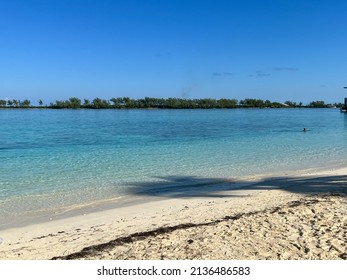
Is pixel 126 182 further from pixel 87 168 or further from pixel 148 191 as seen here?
pixel 87 168

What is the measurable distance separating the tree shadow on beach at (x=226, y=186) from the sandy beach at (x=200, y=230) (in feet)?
0.90

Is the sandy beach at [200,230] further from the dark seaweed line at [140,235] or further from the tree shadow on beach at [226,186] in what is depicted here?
the tree shadow on beach at [226,186]

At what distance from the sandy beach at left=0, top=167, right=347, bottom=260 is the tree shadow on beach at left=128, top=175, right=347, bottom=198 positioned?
0.28 metres

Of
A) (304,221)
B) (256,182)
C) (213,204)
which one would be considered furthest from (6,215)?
(256,182)

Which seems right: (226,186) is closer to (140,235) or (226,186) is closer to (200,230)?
(200,230)

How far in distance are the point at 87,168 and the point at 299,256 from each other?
45.3 feet

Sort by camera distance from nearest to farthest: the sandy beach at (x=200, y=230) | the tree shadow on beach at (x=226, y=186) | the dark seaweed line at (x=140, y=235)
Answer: the sandy beach at (x=200, y=230)
the dark seaweed line at (x=140, y=235)
the tree shadow on beach at (x=226, y=186)

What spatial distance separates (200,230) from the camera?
7160 mm

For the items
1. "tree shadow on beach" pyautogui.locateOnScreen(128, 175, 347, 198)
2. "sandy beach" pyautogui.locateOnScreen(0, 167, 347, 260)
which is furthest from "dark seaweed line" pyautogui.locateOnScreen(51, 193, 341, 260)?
"tree shadow on beach" pyautogui.locateOnScreen(128, 175, 347, 198)

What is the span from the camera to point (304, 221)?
749 cm

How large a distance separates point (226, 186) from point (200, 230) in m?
6.47

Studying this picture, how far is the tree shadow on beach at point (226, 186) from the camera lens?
39.6ft

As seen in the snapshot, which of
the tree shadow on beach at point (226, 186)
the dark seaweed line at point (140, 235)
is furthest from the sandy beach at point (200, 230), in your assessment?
the tree shadow on beach at point (226, 186)

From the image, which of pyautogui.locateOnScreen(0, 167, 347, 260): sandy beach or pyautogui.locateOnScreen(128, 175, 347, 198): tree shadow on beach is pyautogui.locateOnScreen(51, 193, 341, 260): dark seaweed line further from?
pyautogui.locateOnScreen(128, 175, 347, 198): tree shadow on beach
